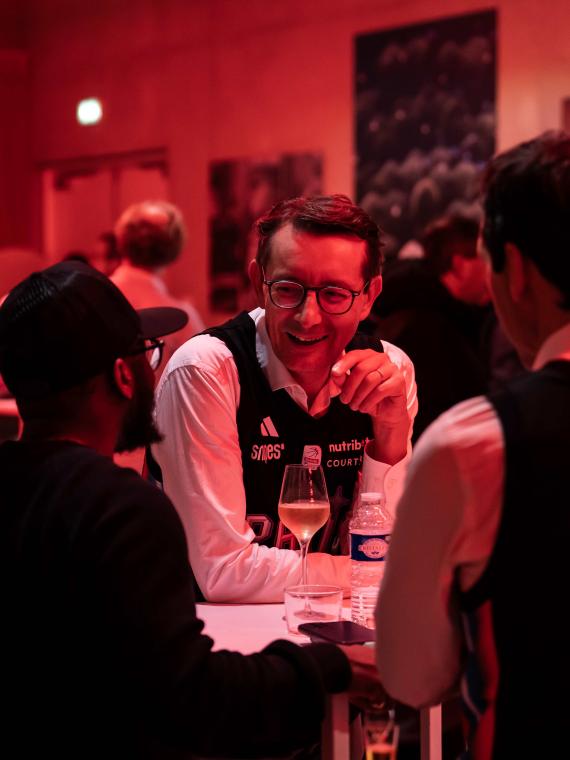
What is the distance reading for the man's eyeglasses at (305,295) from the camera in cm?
245

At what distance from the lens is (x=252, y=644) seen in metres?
1.86

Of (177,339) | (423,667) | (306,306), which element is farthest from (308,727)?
(177,339)

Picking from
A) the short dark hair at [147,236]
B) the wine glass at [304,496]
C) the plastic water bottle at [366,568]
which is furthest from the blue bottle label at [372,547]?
the short dark hair at [147,236]

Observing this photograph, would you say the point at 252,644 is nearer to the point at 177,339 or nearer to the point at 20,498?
the point at 20,498

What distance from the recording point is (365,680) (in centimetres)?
163

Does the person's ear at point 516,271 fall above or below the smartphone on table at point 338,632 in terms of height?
above

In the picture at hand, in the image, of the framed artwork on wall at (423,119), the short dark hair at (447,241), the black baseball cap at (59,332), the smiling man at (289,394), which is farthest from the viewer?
the framed artwork on wall at (423,119)

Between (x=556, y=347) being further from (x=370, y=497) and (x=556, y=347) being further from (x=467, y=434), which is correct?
(x=370, y=497)

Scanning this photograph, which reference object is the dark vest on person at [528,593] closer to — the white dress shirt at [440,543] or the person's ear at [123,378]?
the white dress shirt at [440,543]

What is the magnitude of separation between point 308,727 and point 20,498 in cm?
51

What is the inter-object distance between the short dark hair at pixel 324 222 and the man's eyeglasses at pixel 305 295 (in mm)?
89

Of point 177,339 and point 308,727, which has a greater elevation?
point 177,339

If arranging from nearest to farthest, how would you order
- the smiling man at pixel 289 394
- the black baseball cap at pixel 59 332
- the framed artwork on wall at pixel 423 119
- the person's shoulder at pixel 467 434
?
1. the person's shoulder at pixel 467 434
2. the black baseball cap at pixel 59 332
3. the smiling man at pixel 289 394
4. the framed artwork on wall at pixel 423 119

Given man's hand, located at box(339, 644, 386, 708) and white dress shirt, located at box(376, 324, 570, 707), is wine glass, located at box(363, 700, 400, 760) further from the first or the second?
white dress shirt, located at box(376, 324, 570, 707)
